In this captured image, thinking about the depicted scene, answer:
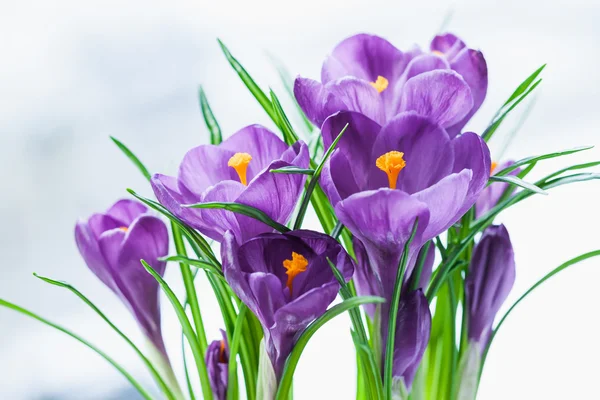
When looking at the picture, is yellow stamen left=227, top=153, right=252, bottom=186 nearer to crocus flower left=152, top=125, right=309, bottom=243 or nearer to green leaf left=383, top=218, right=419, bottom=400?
crocus flower left=152, top=125, right=309, bottom=243

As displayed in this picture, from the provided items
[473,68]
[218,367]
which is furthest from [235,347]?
[473,68]

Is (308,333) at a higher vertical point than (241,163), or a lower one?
lower

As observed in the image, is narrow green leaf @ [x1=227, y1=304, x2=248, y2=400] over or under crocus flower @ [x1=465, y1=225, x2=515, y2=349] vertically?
under

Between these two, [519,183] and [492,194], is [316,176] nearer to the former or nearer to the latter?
[519,183]

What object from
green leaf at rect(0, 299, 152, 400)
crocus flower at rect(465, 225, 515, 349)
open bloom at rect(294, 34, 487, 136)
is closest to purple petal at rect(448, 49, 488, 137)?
open bloom at rect(294, 34, 487, 136)

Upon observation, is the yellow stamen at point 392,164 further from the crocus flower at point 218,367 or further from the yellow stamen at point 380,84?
the crocus flower at point 218,367

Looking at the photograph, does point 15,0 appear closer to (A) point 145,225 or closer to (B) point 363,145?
(A) point 145,225

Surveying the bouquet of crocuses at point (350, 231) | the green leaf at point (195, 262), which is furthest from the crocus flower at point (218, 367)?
the green leaf at point (195, 262)
